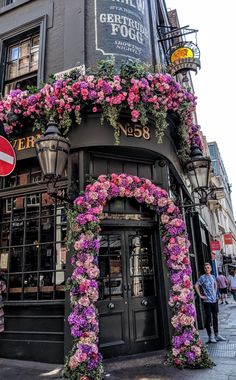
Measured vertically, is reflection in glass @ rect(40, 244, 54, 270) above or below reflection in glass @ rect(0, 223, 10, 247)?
below

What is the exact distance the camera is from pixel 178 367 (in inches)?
202

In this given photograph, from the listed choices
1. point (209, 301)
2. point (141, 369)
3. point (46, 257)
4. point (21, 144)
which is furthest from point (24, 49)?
point (141, 369)

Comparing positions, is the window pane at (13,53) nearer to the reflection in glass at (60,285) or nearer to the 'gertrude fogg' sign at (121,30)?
the 'gertrude fogg' sign at (121,30)

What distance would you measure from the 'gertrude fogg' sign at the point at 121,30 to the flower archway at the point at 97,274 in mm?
3303

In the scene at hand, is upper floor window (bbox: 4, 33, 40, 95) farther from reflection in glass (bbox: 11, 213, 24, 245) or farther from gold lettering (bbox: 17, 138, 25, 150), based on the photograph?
reflection in glass (bbox: 11, 213, 24, 245)

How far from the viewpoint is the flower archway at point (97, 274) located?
481 centimetres

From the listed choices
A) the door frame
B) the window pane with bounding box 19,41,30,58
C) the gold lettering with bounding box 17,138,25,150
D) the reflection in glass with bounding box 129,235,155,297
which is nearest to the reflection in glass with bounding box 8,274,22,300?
the door frame

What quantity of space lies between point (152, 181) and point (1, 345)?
4.68m

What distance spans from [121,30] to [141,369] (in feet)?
24.1

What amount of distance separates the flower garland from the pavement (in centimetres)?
422

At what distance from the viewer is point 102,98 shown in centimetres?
563

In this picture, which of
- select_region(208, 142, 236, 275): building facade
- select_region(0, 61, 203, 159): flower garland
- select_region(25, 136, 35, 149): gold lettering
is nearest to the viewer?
select_region(0, 61, 203, 159): flower garland

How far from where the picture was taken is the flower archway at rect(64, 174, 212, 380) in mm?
4809

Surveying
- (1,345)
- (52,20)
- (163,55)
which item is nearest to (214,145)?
(163,55)
